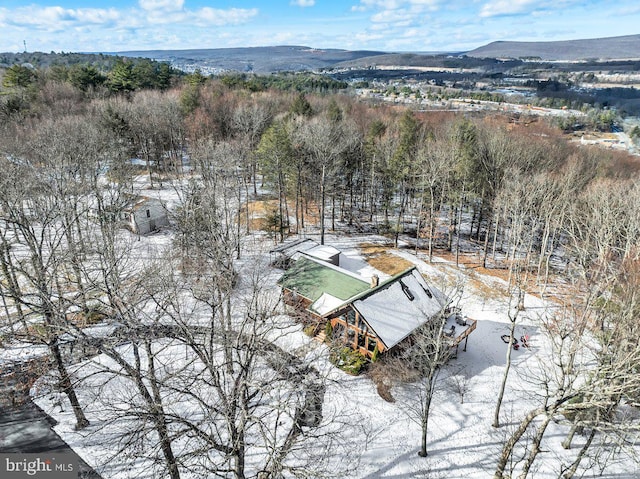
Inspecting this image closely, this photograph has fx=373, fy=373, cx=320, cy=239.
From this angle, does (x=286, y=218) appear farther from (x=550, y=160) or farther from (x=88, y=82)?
(x=88, y=82)

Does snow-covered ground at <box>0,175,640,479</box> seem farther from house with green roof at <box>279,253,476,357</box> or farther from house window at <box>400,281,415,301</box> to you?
house window at <box>400,281,415,301</box>

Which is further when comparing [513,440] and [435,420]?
[435,420]

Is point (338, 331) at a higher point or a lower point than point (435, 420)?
higher

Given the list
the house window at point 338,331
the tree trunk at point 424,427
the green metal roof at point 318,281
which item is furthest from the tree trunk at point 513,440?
the green metal roof at point 318,281

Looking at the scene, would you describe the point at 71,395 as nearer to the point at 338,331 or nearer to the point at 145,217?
the point at 338,331

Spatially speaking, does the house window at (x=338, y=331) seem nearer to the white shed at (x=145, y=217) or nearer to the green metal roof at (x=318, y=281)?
the green metal roof at (x=318, y=281)

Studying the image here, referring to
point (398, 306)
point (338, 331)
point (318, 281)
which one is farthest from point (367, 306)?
point (318, 281)

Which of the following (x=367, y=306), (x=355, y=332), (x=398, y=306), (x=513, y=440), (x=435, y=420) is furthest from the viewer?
(x=398, y=306)
